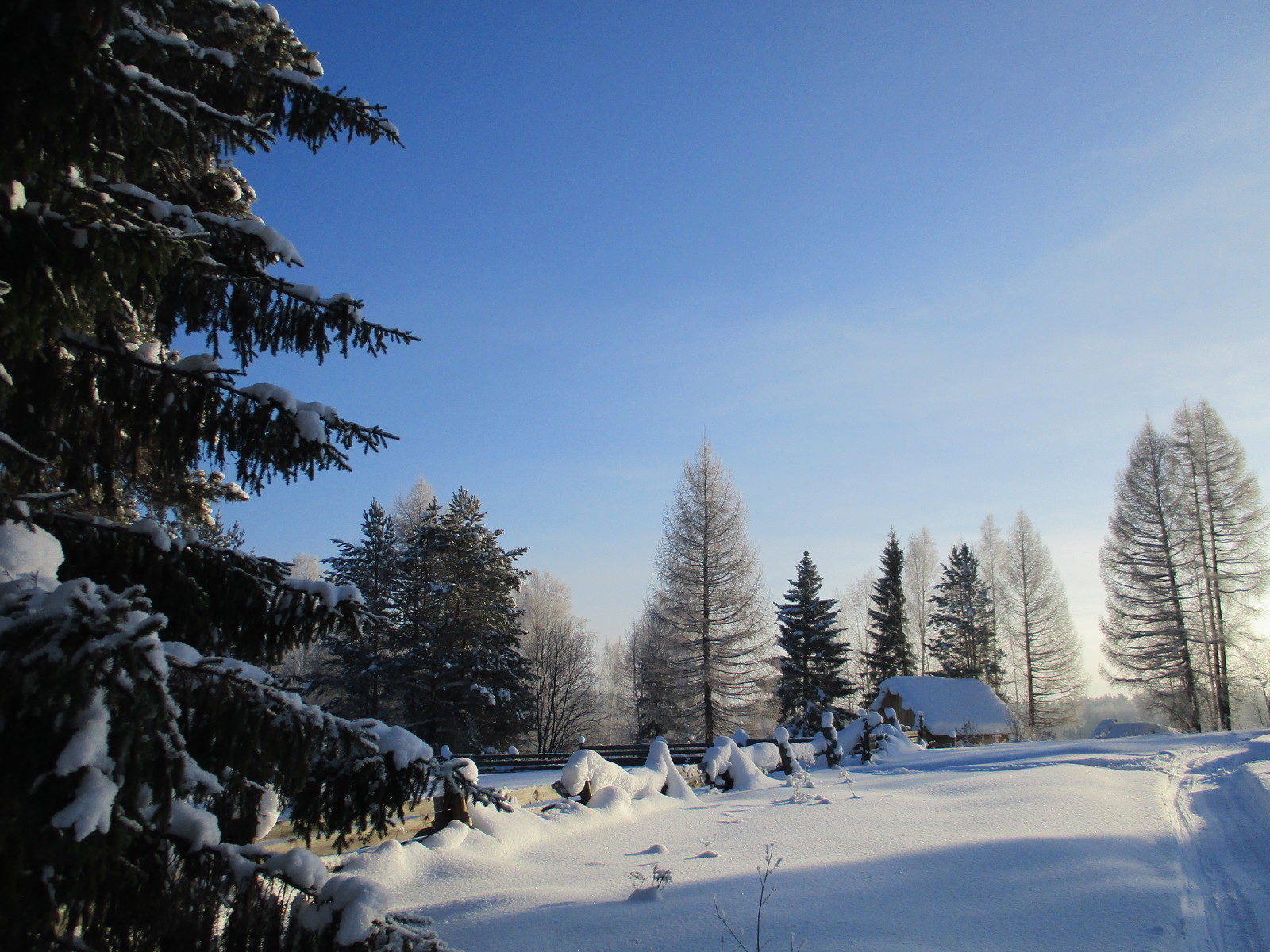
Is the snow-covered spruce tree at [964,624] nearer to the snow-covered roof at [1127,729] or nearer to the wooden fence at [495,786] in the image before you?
the snow-covered roof at [1127,729]

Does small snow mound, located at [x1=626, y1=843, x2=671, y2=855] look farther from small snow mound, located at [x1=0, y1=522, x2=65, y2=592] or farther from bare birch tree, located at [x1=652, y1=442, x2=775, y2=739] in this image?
bare birch tree, located at [x1=652, y1=442, x2=775, y2=739]

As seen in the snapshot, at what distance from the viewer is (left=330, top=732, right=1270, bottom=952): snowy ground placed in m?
5.57

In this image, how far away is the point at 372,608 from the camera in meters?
27.5

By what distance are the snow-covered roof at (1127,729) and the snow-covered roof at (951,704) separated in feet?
13.0

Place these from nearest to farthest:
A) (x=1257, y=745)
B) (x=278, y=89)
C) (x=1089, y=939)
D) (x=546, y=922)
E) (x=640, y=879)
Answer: (x=278, y=89) < (x=1089, y=939) < (x=546, y=922) < (x=640, y=879) < (x=1257, y=745)

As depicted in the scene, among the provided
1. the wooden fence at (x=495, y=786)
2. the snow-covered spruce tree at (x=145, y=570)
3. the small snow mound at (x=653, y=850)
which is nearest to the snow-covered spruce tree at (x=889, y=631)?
the wooden fence at (x=495, y=786)

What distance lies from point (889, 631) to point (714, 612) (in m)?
13.0

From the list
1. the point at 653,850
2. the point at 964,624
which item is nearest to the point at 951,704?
the point at 964,624

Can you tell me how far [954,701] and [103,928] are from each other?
111ft

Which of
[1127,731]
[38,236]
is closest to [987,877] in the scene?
[38,236]

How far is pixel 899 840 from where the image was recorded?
8.47 metres

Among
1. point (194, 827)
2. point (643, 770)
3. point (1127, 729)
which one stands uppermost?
point (194, 827)

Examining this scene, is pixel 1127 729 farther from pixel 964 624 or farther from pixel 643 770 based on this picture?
pixel 643 770

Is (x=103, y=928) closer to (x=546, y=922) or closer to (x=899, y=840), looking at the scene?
(x=546, y=922)
